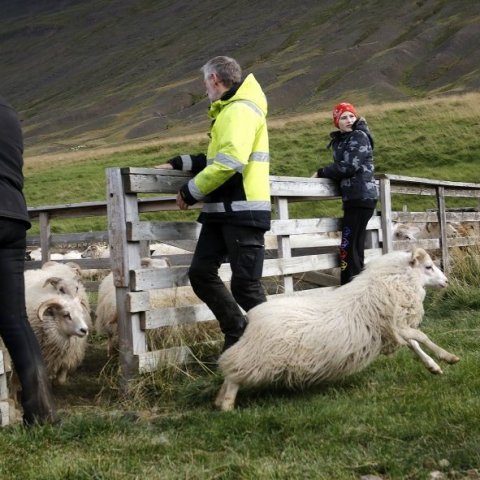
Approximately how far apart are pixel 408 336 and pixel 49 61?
200 meters

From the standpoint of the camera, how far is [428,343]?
561 cm

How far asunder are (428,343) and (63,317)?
2913mm

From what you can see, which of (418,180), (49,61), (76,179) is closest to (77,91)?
(49,61)

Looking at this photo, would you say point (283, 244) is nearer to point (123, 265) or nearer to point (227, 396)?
point (123, 265)

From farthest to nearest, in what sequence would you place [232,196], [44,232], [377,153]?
[377,153], [44,232], [232,196]

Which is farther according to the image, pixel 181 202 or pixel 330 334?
pixel 181 202

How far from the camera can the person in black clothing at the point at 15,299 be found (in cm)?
458

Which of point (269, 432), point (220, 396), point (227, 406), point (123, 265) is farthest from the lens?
point (123, 265)

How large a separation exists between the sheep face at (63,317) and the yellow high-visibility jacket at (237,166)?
1379 mm

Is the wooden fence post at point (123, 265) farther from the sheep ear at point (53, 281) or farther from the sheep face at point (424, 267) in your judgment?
the sheep face at point (424, 267)

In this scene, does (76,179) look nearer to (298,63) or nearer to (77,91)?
(298,63)

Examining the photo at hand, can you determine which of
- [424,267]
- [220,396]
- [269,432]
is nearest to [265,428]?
[269,432]

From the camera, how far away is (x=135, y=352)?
5832 millimetres

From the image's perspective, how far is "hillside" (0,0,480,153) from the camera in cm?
8812
